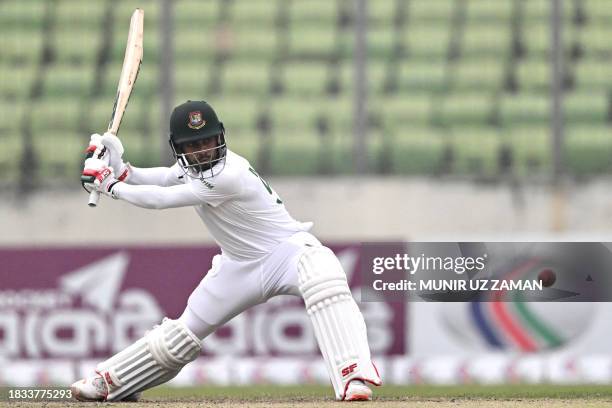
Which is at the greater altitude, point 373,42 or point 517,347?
point 373,42

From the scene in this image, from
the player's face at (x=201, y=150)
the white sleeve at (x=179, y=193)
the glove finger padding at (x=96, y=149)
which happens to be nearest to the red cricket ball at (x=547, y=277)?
the white sleeve at (x=179, y=193)

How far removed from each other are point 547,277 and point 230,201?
10.1ft

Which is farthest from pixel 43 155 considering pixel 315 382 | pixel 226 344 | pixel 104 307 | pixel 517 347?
pixel 517 347

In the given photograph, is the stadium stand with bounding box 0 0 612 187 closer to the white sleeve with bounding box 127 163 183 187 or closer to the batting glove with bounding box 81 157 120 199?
the white sleeve with bounding box 127 163 183 187

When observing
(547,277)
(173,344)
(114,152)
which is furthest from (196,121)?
(547,277)

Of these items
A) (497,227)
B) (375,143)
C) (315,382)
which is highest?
(375,143)

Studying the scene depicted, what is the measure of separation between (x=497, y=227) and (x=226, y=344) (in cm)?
240

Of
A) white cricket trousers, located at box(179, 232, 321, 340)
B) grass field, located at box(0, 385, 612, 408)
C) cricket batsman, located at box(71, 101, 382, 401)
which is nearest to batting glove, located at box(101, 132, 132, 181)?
cricket batsman, located at box(71, 101, 382, 401)

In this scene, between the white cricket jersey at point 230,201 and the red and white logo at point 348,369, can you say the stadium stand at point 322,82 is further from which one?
the red and white logo at point 348,369

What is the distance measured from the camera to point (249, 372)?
9.50m

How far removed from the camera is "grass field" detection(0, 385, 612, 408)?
6.72 m

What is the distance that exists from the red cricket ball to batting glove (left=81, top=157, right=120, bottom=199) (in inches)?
138

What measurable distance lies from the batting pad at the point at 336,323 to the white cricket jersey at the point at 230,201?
26 centimetres

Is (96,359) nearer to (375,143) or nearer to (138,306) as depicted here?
(138,306)
